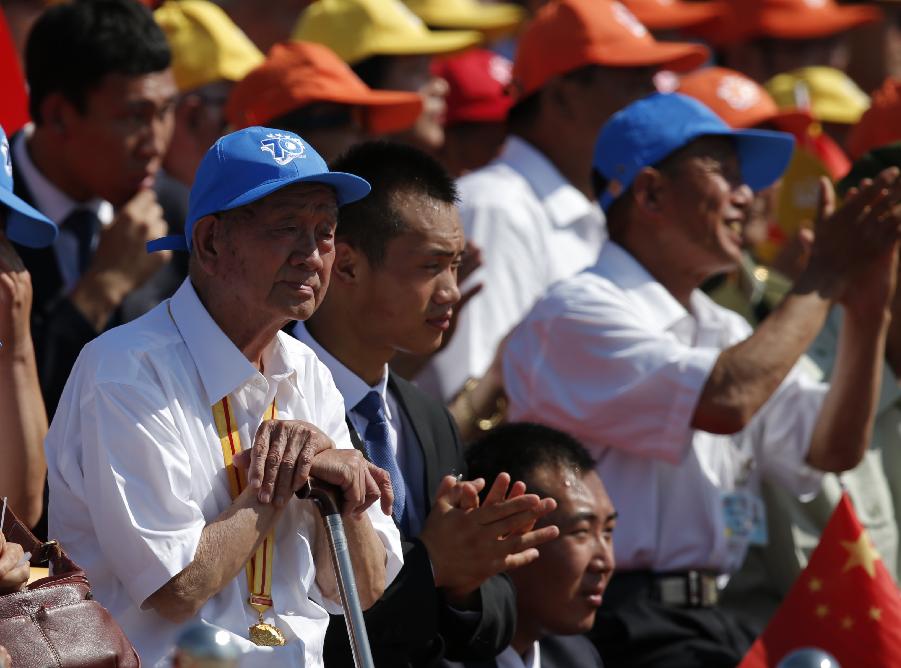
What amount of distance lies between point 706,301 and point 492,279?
782 millimetres

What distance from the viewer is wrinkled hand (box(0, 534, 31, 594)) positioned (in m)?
3.34

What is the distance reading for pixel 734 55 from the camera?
9.98 metres

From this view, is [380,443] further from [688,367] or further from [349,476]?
[688,367]

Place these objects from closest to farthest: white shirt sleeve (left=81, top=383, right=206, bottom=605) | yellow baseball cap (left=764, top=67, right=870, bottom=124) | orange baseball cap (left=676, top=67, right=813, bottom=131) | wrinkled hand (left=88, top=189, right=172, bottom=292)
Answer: white shirt sleeve (left=81, top=383, right=206, bottom=605)
wrinkled hand (left=88, top=189, right=172, bottom=292)
orange baseball cap (left=676, top=67, right=813, bottom=131)
yellow baseball cap (left=764, top=67, right=870, bottom=124)

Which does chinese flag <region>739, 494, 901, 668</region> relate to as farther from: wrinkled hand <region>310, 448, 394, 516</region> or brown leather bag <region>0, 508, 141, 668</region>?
brown leather bag <region>0, 508, 141, 668</region>

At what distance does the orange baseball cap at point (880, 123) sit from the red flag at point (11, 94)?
3.56 metres

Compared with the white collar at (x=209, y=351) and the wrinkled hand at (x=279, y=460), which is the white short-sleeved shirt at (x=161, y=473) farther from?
the wrinkled hand at (x=279, y=460)

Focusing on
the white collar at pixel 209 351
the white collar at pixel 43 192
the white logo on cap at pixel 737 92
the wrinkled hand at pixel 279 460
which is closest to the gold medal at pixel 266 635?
the wrinkled hand at pixel 279 460

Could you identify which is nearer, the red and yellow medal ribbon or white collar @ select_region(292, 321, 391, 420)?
the red and yellow medal ribbon

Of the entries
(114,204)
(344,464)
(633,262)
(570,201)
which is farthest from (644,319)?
(344,464)

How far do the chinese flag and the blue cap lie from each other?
126 cm

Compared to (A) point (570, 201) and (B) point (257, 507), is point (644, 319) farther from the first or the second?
(B) point (257, 507)

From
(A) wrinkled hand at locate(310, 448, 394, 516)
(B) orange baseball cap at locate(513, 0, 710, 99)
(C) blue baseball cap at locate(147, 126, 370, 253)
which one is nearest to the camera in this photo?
(A) wrinkled hand at locate(310, 448, 394, 516)

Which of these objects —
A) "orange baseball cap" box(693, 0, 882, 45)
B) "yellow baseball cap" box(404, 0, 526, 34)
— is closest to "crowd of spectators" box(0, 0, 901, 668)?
"yellow baseball cap" box(404, 0, 526, 34)
